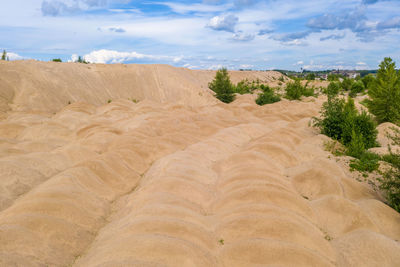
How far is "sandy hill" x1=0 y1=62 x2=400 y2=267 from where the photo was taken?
8172 mm

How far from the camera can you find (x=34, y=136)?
22891 mm

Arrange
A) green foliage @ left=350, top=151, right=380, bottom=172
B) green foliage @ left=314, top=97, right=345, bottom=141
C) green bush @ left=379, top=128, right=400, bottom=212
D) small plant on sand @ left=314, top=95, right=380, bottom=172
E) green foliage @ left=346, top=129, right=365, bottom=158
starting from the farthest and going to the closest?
green foliage @ left=314, top=97, right=345, bottom=141
green foliage @ left=346, top=129, right=365, bottom=158
small plant on sand @ left=314, top=95, right=380, bottom=172
green foliage @ left=350, top=151, right=380, bottom=172
green bush @ left=379, top=128, right=400, bottom=212

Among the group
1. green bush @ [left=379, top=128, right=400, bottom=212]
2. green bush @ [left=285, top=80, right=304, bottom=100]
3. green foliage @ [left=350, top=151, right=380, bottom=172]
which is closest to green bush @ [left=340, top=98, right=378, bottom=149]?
green foliage @ [left=350, top=151, right=380, bottom=172]

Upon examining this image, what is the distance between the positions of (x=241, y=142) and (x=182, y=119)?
8.07m

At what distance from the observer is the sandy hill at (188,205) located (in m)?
8.17

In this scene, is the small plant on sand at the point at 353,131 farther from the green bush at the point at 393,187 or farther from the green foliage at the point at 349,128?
the green bush at the point at 393,187

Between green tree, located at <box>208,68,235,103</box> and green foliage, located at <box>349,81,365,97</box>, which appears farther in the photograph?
green foliage, located at <box>349,81,365,97</box>

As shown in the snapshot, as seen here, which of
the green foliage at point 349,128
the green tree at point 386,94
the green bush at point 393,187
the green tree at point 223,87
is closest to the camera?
the green bush at point 393,187

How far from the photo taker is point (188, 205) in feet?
35.3

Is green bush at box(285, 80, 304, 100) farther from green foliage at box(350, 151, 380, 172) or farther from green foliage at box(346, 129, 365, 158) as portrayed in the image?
green foliage at box(350, 151, 380, 172)

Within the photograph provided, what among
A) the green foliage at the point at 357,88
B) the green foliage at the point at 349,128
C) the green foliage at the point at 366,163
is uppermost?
the green foliage at the point at 349,128

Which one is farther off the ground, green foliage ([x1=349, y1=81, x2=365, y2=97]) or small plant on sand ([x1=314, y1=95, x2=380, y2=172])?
small plant on sand ([x1=314, y1=95, x2=380, y2=172])

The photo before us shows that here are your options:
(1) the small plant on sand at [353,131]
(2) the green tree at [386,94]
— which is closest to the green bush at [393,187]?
(1) the small plant on sand at [353,131]

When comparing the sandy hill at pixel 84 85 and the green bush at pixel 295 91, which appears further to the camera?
the green bush at pixel 295 91
